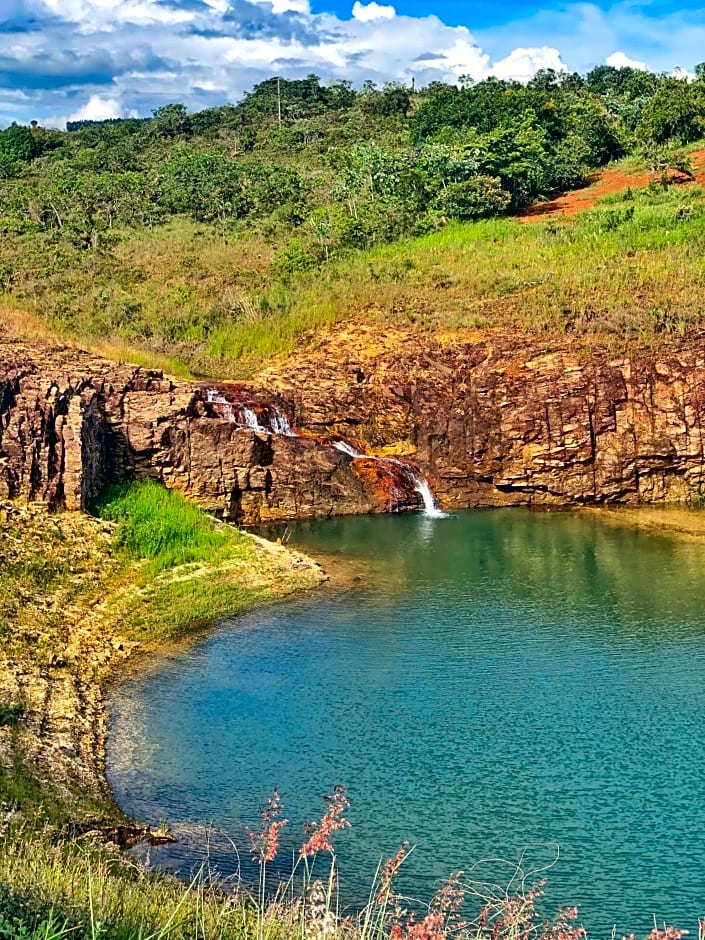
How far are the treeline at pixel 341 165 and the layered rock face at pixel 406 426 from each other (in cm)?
1087

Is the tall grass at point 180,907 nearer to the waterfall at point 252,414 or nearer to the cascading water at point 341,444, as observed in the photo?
the cascading water at point 341,444

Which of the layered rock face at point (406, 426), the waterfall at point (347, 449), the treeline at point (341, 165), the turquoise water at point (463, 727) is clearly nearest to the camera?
the turquoise water at point (463, 727)

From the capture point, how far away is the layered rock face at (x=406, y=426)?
2820 centimetres

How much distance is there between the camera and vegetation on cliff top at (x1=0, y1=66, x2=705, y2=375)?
1385 inches

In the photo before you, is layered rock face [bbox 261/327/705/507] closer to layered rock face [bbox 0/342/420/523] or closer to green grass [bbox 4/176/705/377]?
green grass [bbox 4/176/705/377]

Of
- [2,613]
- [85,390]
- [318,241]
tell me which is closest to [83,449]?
[85,390]

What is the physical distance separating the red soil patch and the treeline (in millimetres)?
830

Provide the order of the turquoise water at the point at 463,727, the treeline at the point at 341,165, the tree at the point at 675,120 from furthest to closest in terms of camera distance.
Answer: the tree at the point at 675,120 < the treeline at the point at 341,165 < the turquoise water at the point at 463,727

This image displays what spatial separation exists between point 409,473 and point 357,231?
52.2ft

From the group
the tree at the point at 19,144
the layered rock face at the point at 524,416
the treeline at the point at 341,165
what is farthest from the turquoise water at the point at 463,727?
the tree at the point at 19,144

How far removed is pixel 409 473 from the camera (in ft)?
101

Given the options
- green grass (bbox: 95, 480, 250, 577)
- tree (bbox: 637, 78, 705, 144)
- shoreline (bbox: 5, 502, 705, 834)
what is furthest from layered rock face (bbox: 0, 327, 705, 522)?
tree (bbox: 637, 78, 705, 144)

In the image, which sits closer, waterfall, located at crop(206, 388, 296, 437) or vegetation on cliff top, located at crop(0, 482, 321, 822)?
vegetation on cliff top, located at crop(0, 482, 321, 822)

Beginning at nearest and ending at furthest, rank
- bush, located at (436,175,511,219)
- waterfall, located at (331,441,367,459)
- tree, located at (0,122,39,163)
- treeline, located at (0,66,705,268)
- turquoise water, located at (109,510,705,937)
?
turquoise water, located at (109,510,705,937), waterfall, located at (331,441,367,459), bush, located at (436,175,511,219), treeline, located at (0,66,705,268), tree, located at (0,122,39,163)
